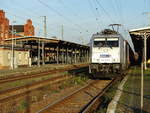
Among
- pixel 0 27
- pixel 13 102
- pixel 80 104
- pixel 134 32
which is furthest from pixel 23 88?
pixel 0 27

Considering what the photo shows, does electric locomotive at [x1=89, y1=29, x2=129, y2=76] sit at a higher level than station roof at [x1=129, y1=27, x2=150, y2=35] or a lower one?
lower

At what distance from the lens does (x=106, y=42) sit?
17.7 metres

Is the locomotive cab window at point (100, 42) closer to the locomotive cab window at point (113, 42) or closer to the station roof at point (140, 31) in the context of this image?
the locomotive cab window at point (113, 42)

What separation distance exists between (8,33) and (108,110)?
208 feet

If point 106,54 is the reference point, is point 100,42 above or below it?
above

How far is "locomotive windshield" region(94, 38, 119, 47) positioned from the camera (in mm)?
17594

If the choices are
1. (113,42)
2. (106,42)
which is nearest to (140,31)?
(113,42)

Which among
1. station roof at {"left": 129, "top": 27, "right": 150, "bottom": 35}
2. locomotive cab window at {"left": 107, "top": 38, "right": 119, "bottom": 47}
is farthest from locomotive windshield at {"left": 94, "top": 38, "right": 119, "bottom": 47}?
station roof at {"left": 129, "top": 27, "right": 150, "bottom": 35}

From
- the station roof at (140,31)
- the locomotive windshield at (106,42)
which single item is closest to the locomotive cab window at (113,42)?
the locomotive windshield at (106,42)

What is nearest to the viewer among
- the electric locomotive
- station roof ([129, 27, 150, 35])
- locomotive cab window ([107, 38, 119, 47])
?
the electric locomotive

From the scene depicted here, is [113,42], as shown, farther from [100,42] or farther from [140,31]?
[140,31]

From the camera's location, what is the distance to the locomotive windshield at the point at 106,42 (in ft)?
57.7

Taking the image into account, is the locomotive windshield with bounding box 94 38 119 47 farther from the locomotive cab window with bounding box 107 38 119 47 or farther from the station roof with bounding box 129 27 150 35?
the station roof with bounding box 129 27 150 35

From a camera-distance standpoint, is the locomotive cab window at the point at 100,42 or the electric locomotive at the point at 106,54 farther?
the locomotive cab window at the point at 100,42
